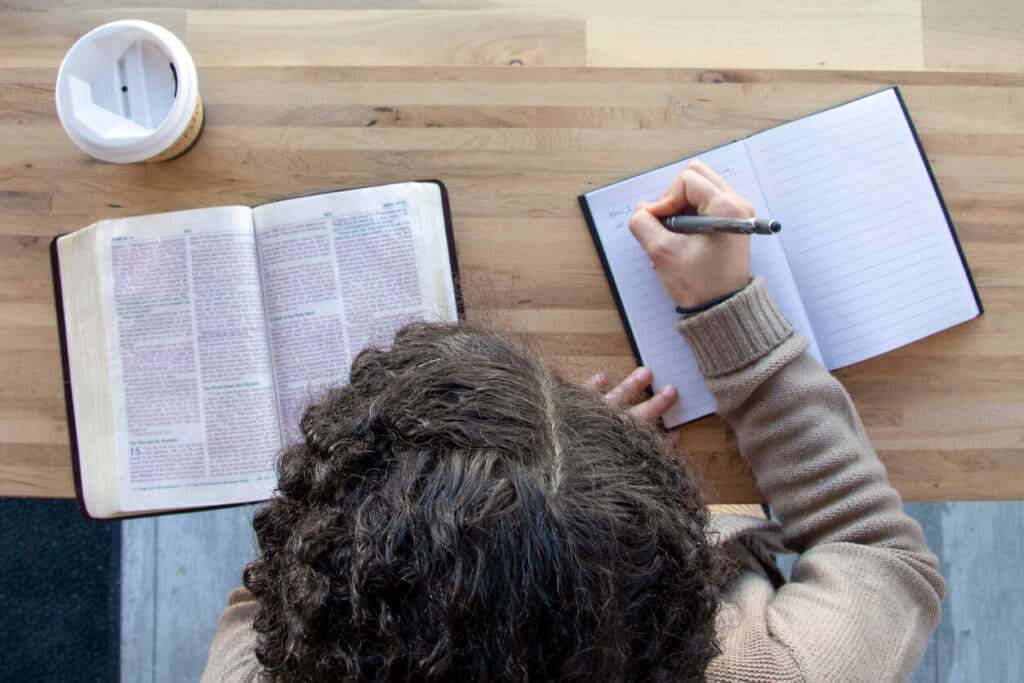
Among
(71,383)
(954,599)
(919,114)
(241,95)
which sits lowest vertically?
(954,599)

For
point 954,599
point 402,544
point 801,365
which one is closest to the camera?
point 402,544

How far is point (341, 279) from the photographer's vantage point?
0.75 meters

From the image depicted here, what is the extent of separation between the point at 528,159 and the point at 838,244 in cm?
31

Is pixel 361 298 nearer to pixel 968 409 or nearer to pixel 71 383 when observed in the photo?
pixel 71 383

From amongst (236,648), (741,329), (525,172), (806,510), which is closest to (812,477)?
(806,510)

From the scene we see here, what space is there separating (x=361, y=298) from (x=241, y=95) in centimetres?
23

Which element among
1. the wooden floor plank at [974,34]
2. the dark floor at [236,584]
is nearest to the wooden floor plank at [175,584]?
the dark floor at [236,584]

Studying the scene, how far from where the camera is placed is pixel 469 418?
482 mm

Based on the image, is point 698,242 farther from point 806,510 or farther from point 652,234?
point 806,510

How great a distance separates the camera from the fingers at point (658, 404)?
737 mm

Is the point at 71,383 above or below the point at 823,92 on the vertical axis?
below

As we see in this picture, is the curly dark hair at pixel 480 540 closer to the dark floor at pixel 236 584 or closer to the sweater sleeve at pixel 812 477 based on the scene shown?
the sweater sleeve at pixel 812 477

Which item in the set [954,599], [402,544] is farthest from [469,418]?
[954,599]

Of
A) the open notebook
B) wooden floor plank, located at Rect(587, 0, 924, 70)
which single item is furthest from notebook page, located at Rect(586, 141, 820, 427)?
wooden floor plank, located at Rect(587, 0, 924, 70)
